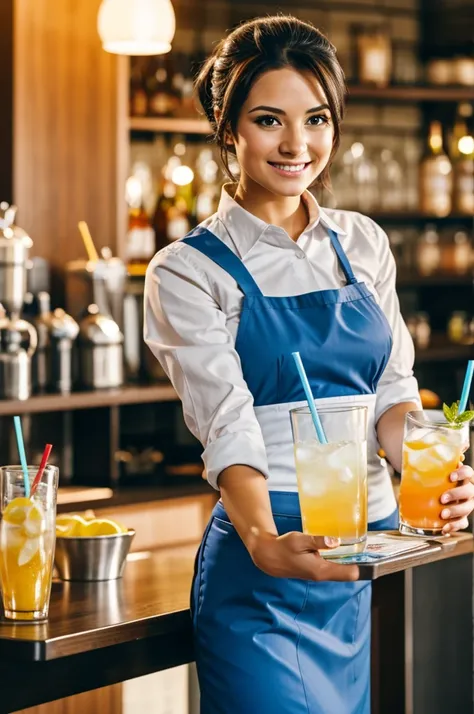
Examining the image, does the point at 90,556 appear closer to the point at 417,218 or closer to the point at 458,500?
the point at 458,500

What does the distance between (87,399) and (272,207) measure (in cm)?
201

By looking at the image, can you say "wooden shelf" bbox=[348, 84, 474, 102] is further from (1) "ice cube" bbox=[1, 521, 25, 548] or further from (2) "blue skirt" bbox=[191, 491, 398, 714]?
(1) "ice cube" bbox=[1, 521, 25, 548]

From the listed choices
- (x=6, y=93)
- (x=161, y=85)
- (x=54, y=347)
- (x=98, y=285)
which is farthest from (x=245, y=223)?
(x=161, y=85)

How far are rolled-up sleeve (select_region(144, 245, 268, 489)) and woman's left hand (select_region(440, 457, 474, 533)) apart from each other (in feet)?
0.86

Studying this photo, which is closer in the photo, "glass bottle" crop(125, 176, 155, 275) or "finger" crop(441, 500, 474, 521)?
"finger" crop(441, 500, 474, 521)

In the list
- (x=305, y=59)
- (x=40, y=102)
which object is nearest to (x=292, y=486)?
(x=305, y=59)

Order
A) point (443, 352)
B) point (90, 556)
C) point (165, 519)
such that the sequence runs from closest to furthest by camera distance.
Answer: point (90, 556), point (165, 519), point (443, 352)

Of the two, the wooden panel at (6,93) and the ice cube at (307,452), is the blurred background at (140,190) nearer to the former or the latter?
the wooden panel at (6,93)

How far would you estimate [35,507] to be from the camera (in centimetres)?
182

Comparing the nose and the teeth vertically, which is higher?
the nose

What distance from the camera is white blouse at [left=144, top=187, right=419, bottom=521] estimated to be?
5.96 feet

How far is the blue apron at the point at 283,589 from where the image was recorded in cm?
183

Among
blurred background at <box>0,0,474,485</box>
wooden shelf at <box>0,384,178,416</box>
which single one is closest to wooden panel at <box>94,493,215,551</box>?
blurred background at <box>0,0,474,485</box>

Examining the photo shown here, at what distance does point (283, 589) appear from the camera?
1866mm
